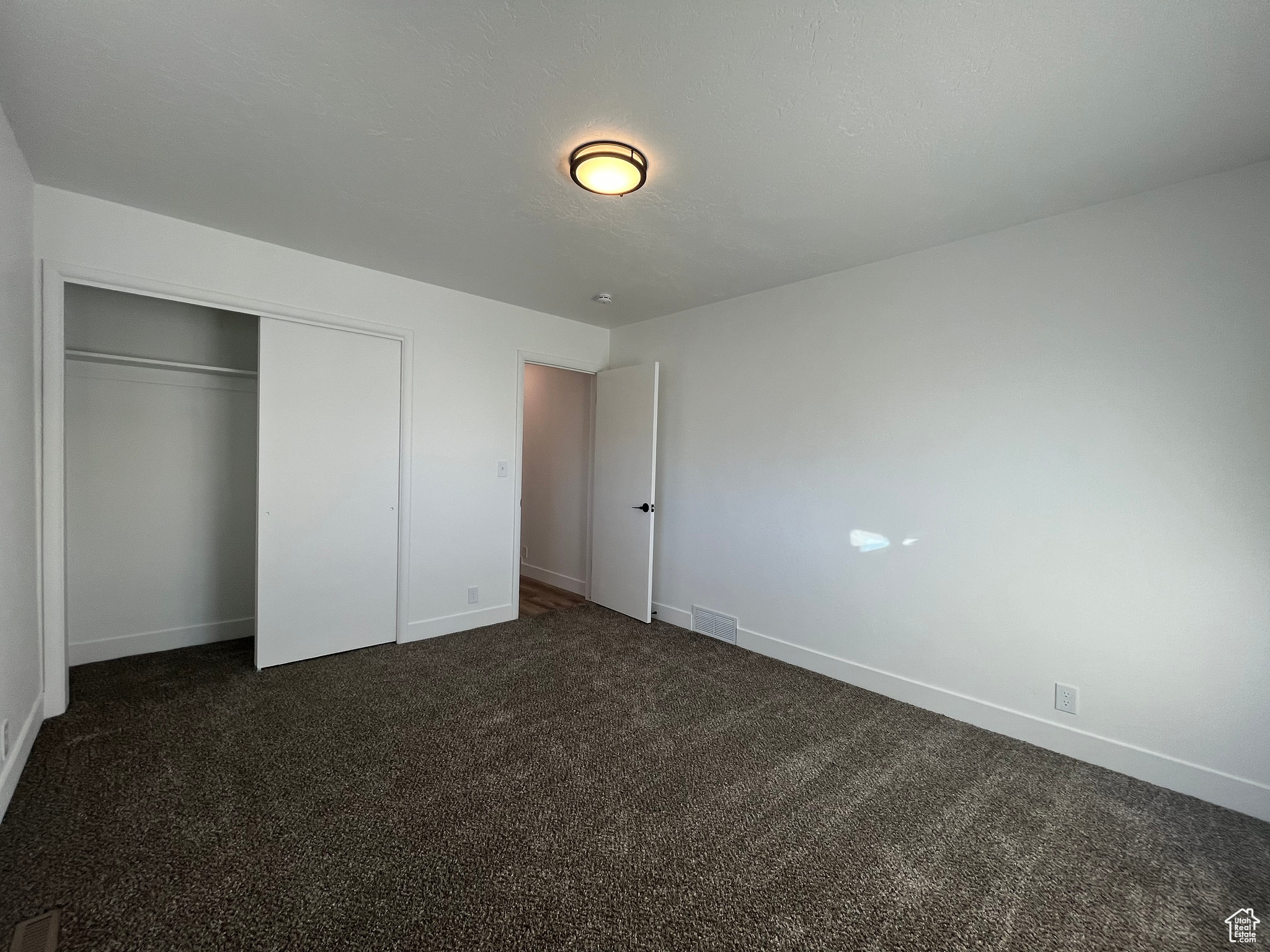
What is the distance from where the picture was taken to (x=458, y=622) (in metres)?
4.12

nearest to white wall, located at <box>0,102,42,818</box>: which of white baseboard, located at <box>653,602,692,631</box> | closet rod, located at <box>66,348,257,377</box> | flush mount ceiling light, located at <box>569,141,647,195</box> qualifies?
closet rod, located at <box>66,348,257,377</box>

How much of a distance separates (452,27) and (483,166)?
0.70 metres

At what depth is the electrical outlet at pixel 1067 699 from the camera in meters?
2.55

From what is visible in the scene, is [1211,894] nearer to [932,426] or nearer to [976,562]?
[976,562]

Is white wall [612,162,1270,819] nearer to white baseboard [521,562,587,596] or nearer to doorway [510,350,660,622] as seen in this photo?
doorway [510,350,660,622]

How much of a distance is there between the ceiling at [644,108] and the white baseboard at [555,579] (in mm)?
3356

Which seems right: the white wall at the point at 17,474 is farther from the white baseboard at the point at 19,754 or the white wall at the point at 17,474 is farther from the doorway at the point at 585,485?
the doorway at the point at 585,485

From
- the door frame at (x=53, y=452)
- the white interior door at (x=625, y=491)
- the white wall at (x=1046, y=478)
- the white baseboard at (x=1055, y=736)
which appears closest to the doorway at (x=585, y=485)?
the white interior door at (x=625, y=491)

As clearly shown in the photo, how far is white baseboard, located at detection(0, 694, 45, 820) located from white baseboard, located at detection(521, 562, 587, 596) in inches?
138

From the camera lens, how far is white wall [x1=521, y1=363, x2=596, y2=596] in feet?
17.4

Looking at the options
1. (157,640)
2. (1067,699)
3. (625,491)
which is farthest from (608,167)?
(157,640)

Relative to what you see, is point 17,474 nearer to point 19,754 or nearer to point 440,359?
point 19,754

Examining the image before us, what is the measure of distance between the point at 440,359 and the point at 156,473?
1.88 metres

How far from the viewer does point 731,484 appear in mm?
4031
